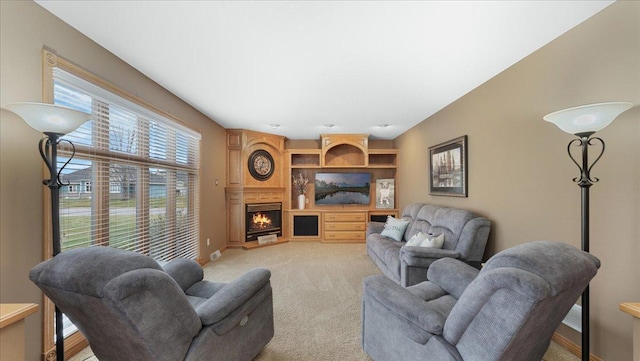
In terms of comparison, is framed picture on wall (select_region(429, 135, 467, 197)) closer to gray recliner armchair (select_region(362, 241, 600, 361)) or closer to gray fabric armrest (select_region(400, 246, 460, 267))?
gray fabric armrest (select_region(400, 246, 460, 267))

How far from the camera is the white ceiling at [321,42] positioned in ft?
5.32

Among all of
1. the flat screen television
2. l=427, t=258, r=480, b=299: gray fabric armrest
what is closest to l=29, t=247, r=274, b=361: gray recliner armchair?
l=427, t=258, r=480, b=299: gray fabric armrest

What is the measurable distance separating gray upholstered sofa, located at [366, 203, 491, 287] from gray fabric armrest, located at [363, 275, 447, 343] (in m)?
1.14

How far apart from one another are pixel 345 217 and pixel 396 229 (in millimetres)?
1682

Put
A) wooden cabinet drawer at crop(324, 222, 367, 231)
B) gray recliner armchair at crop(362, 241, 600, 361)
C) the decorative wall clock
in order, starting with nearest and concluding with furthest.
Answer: gray recliner armchair at crop(362, 241, 600, 361) → the decorative wall clock → wooden cabinet drawer at crop(324, 222, 367, 231)

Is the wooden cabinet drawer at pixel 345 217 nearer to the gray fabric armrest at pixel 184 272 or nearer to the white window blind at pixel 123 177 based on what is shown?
the white window blind at pixel 123 177

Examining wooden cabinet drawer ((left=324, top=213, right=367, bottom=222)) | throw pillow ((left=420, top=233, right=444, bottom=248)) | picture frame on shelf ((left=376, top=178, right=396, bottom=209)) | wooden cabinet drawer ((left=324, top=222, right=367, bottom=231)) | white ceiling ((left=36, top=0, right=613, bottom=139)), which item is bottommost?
wooden cabinet drawer ((left=324, top=222, right=367, bottom=231))

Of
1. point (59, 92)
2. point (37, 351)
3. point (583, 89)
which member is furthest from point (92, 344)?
point (583, 89)

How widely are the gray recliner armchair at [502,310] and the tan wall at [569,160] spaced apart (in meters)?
0.75

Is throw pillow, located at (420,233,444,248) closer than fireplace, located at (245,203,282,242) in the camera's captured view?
Yes

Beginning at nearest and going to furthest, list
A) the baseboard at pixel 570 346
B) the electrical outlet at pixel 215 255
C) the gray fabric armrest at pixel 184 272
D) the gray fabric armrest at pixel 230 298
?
1. the gray fabric armrest at pixel 230 298
2. the baseboard at pixel 570 346
3. the gray fabric armrest at pixel 184 272
4. the electrical outlet at pixel 215 255

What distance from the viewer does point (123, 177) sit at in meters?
2.41

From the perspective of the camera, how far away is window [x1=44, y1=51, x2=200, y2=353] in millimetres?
1891

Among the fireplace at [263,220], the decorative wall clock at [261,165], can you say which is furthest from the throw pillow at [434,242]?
the decorative wall clock at [261,165]
